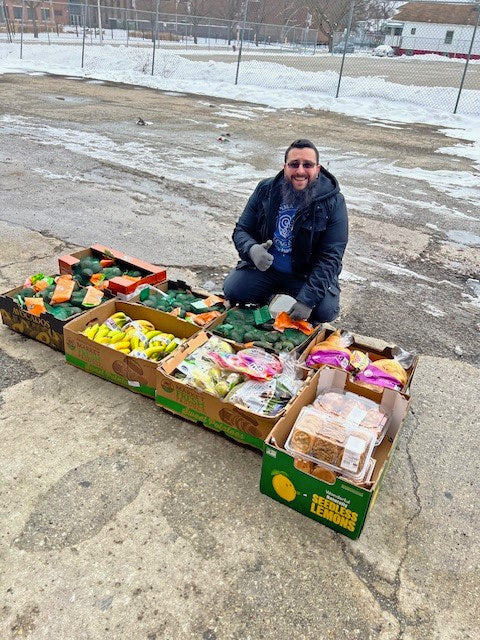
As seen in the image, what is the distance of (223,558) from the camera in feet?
7.59

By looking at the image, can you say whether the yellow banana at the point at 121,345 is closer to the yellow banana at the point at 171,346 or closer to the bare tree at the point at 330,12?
the yellow banana at the point at 171,346

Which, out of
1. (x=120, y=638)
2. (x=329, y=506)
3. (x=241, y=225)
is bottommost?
(x=120, y=638)

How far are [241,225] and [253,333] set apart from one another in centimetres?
98

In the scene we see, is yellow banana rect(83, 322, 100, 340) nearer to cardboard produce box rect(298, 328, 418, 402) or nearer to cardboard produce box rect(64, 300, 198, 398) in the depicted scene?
cardboard produce box rect(64, 300, 198, 398)

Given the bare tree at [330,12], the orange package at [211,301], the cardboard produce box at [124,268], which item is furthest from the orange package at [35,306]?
the bare tree at [330,12]

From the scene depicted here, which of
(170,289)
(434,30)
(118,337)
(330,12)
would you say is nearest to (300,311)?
(170,289)

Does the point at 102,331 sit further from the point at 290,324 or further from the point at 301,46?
the point at 301,46

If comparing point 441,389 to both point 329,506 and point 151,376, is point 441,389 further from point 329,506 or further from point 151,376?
point 151,376

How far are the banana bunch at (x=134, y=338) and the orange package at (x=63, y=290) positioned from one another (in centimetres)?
38

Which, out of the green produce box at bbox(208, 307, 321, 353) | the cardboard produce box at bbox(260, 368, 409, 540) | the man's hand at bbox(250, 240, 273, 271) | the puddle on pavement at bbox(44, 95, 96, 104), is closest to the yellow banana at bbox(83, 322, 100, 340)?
the green produce box at bbox(208, 307, 321, 353)

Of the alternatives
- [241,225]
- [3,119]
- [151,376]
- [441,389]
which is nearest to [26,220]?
[241,225]

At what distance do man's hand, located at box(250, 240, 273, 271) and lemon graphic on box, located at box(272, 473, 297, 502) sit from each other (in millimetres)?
1713

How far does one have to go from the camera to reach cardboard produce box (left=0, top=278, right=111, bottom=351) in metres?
3.50

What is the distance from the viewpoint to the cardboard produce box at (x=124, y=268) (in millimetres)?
3875
